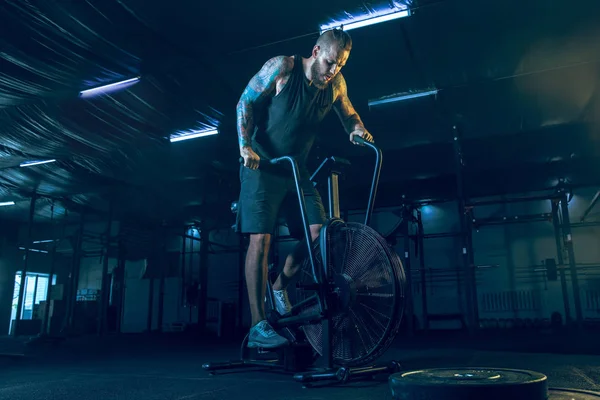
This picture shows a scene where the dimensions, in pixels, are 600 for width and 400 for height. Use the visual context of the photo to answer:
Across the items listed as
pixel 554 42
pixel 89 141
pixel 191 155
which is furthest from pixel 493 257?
pixel 89 141

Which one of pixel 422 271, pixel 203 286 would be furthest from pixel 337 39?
pixel 203 286

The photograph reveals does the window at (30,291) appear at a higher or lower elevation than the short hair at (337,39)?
lower

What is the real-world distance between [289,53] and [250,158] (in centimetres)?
298

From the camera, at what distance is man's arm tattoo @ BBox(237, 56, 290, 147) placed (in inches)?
85.0

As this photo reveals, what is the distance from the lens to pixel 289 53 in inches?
187

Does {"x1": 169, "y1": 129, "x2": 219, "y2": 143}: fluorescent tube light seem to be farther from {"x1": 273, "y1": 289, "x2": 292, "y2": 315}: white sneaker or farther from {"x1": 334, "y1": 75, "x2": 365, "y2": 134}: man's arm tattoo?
{"x1": 273, "y1": 289, "x2": 292, "y2": 315}: white sneaker

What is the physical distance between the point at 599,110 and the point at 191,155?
19.4 ft

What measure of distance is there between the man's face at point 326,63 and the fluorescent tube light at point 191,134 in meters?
4.50

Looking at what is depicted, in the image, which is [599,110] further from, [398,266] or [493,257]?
[398,266]

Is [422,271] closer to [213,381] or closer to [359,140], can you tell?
[359,140]

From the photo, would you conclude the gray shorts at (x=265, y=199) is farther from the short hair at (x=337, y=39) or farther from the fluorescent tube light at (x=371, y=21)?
the fluorescent tube light at (x=371, y=21)

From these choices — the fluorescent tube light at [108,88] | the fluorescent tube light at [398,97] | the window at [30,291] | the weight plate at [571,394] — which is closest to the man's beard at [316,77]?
the weight plate at [571,394]

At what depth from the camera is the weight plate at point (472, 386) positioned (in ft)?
3.71

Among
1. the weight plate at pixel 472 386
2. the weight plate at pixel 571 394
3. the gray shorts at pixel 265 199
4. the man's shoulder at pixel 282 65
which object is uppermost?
the man's shoulder at pixel 282 65
